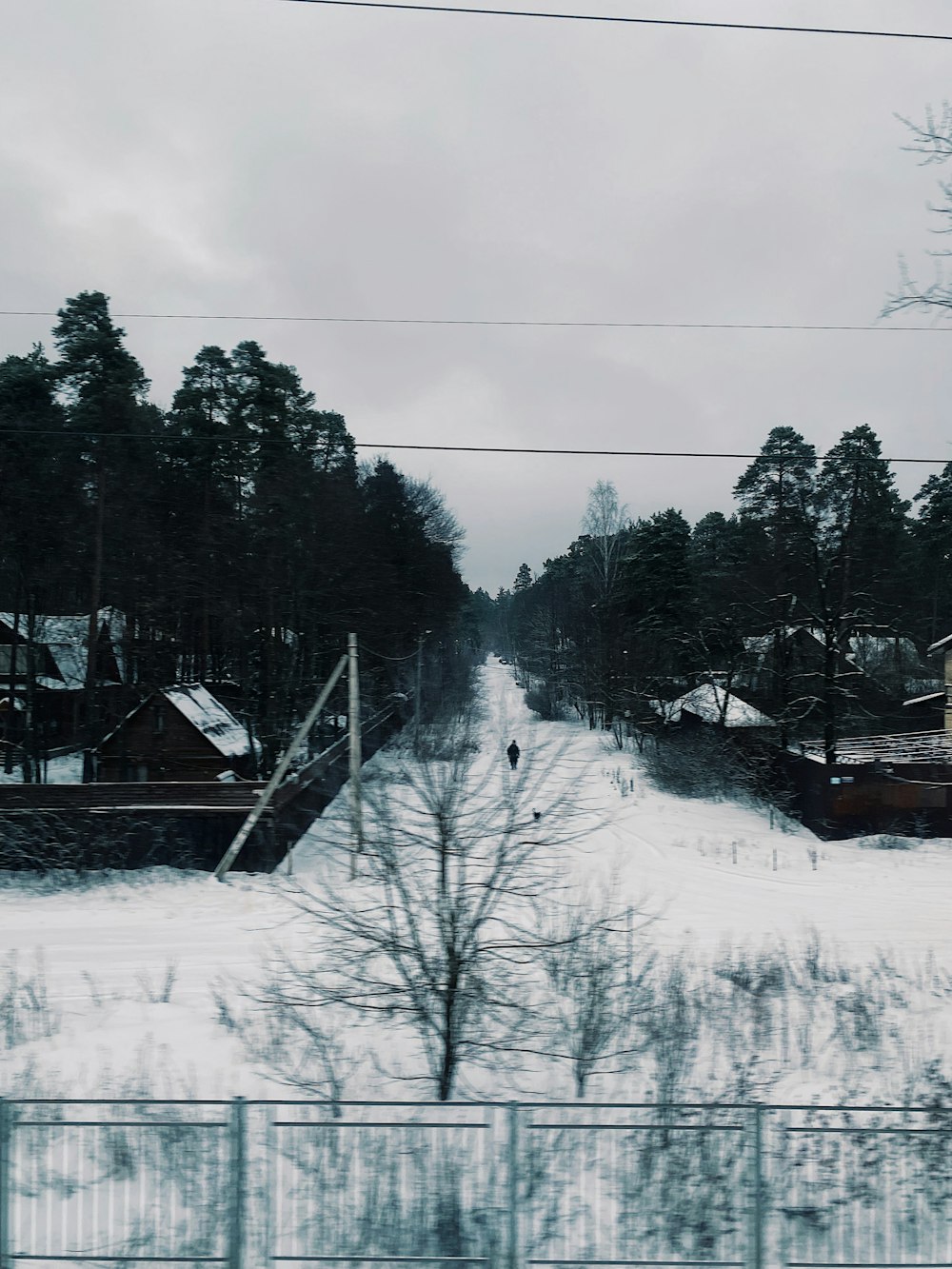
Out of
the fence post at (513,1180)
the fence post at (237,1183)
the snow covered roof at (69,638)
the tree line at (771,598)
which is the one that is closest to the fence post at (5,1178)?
the fence post at (237,1183)

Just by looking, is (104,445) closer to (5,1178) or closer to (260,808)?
(260,808)

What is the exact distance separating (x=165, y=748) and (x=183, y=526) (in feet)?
33.9

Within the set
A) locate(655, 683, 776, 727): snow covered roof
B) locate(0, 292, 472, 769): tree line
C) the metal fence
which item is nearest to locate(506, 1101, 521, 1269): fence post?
the metal fence

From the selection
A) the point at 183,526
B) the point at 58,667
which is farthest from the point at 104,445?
the point at 58,667

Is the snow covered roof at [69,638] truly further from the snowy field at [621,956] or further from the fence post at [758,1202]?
the fence post at [758,1202]

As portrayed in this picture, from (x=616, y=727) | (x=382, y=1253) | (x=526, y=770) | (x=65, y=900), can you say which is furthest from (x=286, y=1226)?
(x=616, y=727)

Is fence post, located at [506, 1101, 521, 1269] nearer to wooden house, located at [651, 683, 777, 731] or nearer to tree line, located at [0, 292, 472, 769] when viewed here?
tree line, located at [0, 292, 472, 769]

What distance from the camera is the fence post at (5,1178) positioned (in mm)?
4906

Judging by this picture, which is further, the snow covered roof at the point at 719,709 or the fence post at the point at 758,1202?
the snow covered roof at the point at 719,709

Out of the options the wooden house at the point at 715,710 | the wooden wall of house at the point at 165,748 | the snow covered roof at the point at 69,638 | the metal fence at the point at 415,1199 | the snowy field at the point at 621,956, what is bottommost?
the snowy field at the point at 621,956

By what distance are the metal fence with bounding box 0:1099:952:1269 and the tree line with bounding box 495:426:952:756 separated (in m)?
7.75

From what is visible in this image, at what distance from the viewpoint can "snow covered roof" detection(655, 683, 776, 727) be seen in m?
32.3

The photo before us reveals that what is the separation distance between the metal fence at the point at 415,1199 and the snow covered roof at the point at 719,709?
26.6 m

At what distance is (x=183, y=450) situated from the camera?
1458 inches
